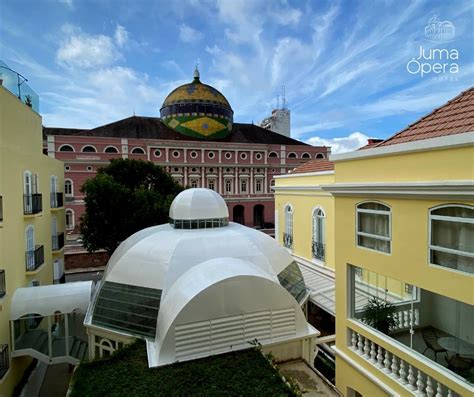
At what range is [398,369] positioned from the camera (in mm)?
6254

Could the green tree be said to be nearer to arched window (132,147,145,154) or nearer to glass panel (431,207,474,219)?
arched window (132,147,145,154)

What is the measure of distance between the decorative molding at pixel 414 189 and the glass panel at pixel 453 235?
53 cm

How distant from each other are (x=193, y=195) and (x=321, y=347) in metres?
8.18

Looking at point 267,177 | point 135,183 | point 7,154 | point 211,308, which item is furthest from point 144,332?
point 267,177

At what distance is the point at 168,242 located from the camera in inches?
429

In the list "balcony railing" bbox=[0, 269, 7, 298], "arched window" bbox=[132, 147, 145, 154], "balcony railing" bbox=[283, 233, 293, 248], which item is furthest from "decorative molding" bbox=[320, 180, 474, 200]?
"arched window" bbox=[132, 147, 145, 154]

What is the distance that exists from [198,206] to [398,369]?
907 cm

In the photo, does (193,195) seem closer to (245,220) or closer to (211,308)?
(211,308)

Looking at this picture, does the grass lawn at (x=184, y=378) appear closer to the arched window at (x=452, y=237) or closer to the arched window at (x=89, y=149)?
the arched window at (x=452, y=237)

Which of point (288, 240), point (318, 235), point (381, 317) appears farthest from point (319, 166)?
point (381, 317)

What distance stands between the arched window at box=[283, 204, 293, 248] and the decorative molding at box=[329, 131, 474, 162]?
9.12 meters

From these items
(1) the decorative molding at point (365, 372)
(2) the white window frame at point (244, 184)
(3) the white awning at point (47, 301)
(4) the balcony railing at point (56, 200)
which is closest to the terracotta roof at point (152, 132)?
(2) the white window frame at point (244, 184)

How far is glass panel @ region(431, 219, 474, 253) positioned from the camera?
479 cm

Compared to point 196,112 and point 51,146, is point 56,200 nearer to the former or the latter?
point 51,146
